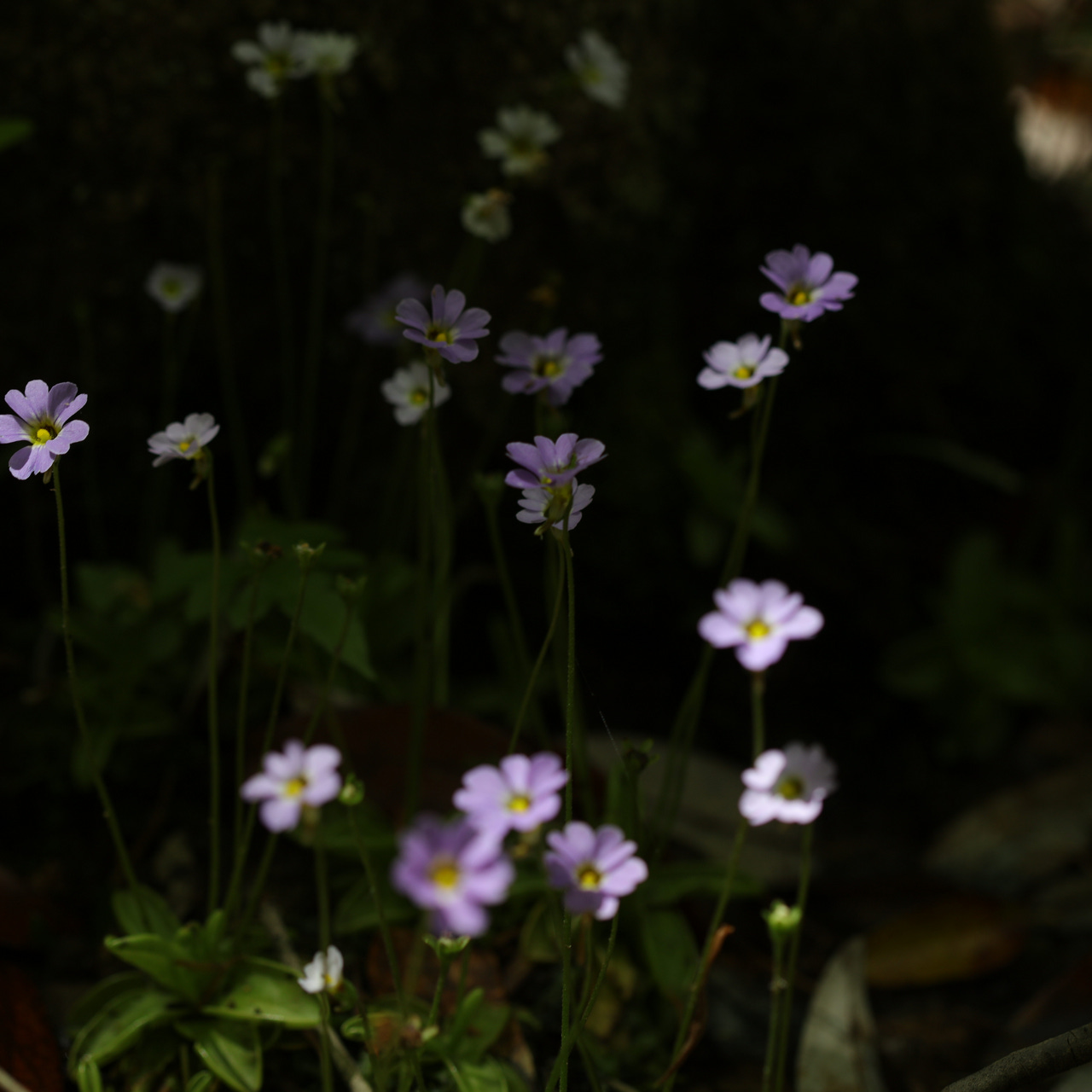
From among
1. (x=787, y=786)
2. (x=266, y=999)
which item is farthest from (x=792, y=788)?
(x=266, y=999)

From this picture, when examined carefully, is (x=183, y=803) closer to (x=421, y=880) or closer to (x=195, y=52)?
(x=421, y=880)

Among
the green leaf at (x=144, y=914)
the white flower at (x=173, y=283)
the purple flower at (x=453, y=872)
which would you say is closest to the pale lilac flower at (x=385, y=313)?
the white flower at (x=173, y=283)

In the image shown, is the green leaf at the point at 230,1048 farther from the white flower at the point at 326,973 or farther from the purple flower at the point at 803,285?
the purple flower at the point at 803,285

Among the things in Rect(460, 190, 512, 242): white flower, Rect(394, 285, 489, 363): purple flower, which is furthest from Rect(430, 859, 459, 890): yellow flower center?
Rect(460, 190, 512, 242): white flower

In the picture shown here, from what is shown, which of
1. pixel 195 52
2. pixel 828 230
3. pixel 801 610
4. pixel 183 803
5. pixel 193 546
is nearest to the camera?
pixel 801 610

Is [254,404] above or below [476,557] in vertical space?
above

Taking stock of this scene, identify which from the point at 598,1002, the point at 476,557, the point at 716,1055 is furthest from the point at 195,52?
the point at 716,1055
